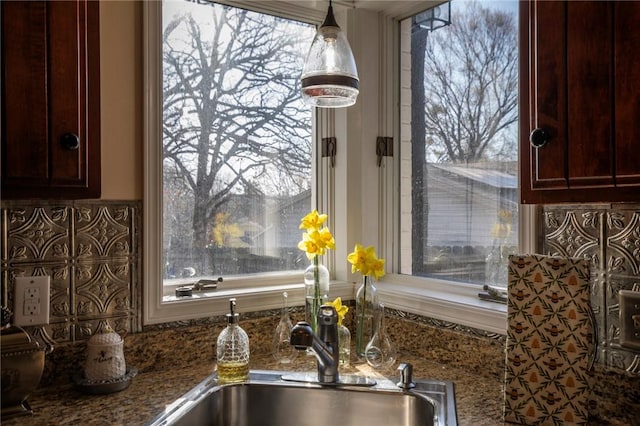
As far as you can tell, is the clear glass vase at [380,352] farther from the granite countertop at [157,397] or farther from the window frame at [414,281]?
the window frame at [414,281]

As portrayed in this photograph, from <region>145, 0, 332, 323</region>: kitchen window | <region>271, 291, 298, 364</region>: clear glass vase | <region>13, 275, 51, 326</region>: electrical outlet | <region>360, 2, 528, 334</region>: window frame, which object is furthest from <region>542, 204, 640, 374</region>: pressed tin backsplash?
<region>13, 275, 51, 326</region>: electrical outlet

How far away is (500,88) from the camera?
5.22 feet

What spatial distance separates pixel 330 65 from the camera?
1.31 m

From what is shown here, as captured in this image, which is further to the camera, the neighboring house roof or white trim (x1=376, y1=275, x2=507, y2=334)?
the neighboring house roof

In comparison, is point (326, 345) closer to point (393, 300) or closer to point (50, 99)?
point (393, 300)

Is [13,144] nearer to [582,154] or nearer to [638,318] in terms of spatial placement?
[582,154]

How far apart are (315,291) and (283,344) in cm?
20

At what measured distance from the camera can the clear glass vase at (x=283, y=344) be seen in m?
1.58

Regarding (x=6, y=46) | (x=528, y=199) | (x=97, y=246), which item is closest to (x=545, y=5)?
(x=528, y=199)

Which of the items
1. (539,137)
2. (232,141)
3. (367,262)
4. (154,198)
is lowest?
(367,262)

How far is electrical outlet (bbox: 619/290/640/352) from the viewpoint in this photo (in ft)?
3.68

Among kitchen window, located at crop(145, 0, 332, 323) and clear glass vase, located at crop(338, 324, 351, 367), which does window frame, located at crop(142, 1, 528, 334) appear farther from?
clear glass vase, located at crop(338, 324, 351, 367)

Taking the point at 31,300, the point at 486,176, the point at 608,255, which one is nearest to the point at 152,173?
the point at 31,300

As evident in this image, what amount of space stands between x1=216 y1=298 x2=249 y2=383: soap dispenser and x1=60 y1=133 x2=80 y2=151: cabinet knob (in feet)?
2.03
